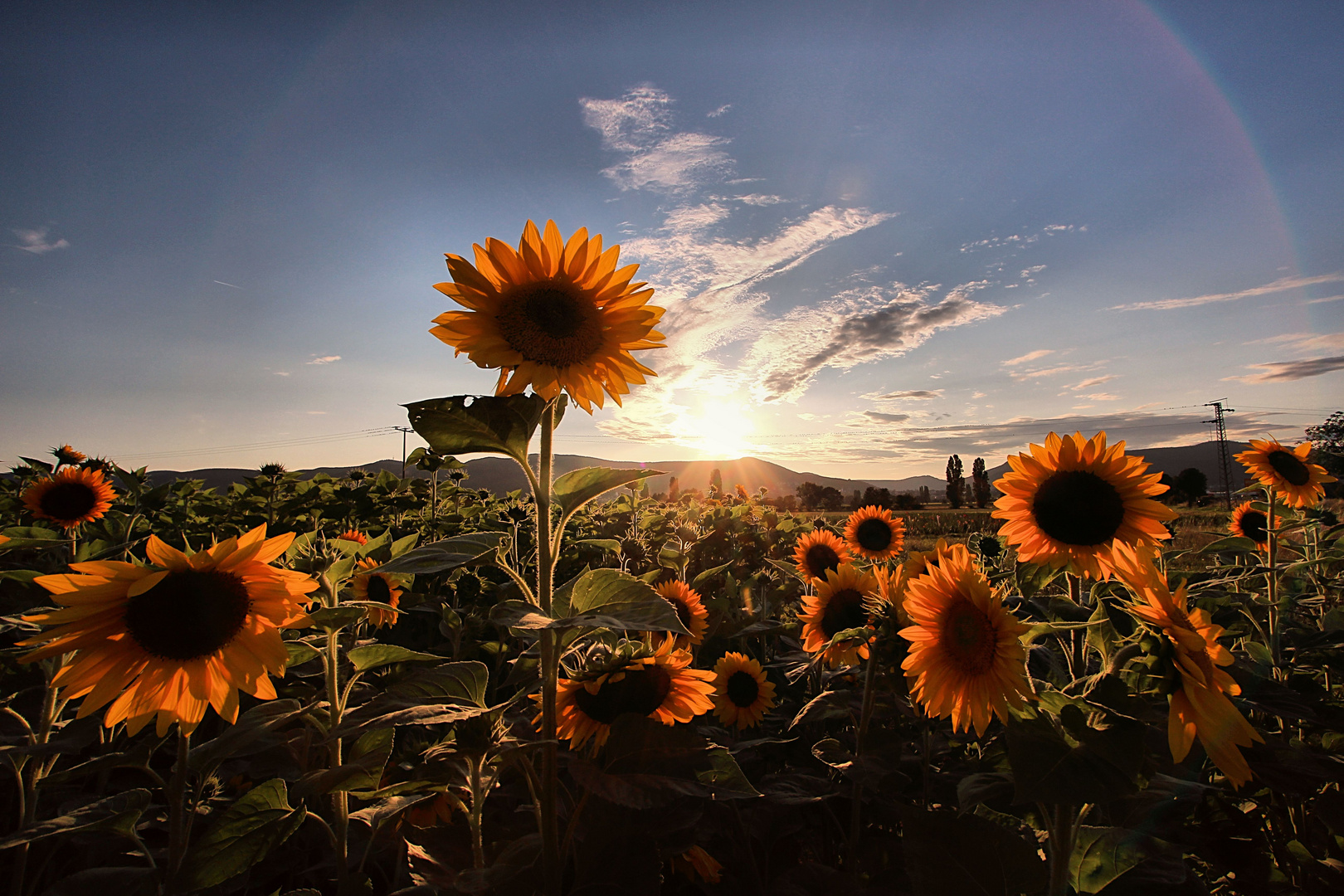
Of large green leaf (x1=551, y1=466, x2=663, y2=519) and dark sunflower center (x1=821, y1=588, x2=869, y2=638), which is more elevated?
large green leaf (x1=551, y1=466, x2=663, y2=519)

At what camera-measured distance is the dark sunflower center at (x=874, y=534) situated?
478 cm

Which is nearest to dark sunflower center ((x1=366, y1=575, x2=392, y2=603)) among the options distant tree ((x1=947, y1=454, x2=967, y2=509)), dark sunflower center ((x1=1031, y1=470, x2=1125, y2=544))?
dark sunflower center ((x1=1031, y1=470, x2=1125, y2=544))

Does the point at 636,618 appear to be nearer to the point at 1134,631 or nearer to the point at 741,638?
the point at 1134,631

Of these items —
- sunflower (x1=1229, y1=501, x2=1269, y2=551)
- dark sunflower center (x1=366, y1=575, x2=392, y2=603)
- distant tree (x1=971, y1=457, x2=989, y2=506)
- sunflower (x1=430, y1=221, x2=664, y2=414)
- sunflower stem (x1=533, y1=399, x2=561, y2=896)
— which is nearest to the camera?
sunflower stem (x1=533, y1=399, x2=561, y2=896)

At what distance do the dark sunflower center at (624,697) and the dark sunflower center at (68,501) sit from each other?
16.5 ft

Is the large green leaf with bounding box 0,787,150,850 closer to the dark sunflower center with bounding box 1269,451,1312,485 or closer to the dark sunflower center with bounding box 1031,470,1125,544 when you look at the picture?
the dark sunflower center with bounding box 1031,470,1125,544

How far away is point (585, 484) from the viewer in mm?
1467

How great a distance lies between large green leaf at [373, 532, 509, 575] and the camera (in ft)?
3.83

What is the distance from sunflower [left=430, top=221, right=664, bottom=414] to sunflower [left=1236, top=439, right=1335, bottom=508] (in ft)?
14.1

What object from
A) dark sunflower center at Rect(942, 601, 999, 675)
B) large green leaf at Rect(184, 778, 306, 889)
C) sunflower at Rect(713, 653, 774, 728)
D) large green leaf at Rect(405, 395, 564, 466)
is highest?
large green leaf at Rect(405, 395, 564, 466)

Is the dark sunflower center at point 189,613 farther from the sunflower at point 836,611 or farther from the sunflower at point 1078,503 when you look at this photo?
the sunflower at point 1078,503

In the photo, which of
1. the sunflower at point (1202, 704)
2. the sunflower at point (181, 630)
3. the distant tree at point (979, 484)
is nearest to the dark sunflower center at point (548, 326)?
the sunflower at point (181, 630)

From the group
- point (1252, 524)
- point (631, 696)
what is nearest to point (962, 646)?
point (631, 696)

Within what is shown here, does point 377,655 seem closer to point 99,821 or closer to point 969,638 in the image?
point 99,821
